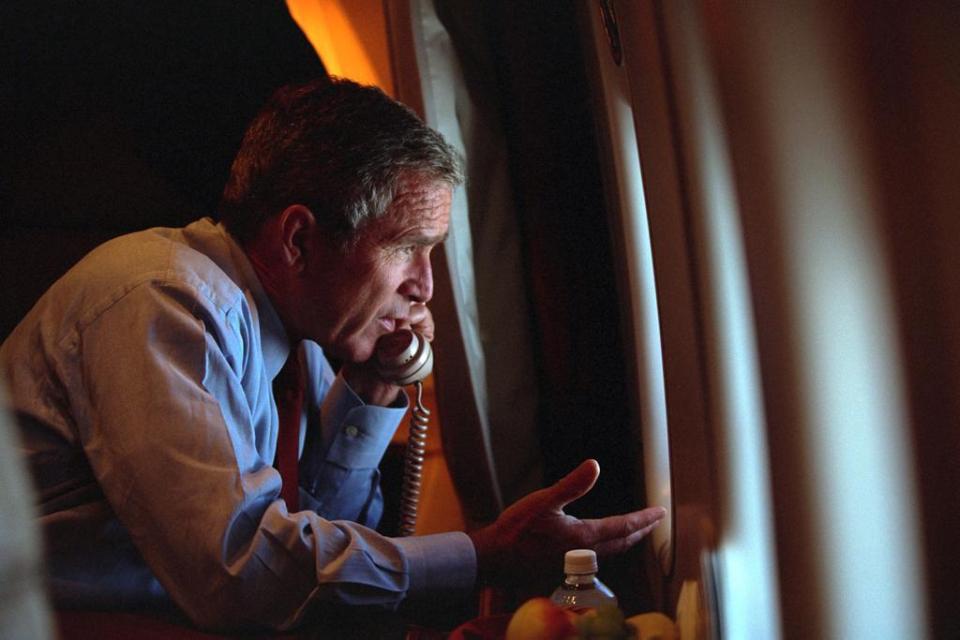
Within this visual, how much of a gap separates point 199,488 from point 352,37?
1.12 meters

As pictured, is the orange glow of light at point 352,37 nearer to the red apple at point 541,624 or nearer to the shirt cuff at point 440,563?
the shirt cuff at point 440,563

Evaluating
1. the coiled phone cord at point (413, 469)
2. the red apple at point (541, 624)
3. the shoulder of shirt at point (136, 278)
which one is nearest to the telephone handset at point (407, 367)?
the coiled phone cord at point (413, 469)

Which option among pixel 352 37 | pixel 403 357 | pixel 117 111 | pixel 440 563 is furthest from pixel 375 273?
pixel 117 111

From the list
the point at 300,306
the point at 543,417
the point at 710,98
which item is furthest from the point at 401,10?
the point at 710,98

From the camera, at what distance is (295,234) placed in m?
1.34

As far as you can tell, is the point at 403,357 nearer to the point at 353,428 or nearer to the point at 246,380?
the point at 353,428

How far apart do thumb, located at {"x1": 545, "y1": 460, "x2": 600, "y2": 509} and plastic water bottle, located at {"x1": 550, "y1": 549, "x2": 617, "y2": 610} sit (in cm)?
12

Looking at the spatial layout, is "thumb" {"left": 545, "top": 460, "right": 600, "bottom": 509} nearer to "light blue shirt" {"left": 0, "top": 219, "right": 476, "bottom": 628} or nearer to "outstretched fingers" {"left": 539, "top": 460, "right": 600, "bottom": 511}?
"outstretched fingers" {"left": 539, "top": 460, "right": 600, "bottom": 511}

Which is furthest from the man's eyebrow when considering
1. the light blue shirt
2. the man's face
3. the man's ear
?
the light blue shirt

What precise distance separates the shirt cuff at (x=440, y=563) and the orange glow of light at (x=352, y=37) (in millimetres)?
930

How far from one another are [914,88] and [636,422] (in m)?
0.88

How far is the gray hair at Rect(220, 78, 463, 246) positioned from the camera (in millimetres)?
1321

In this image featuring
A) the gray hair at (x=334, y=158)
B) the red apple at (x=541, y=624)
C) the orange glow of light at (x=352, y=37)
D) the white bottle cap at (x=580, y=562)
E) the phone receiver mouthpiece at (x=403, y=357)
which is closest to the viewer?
the red apple at (x=541, y=624)

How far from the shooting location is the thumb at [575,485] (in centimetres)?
109
